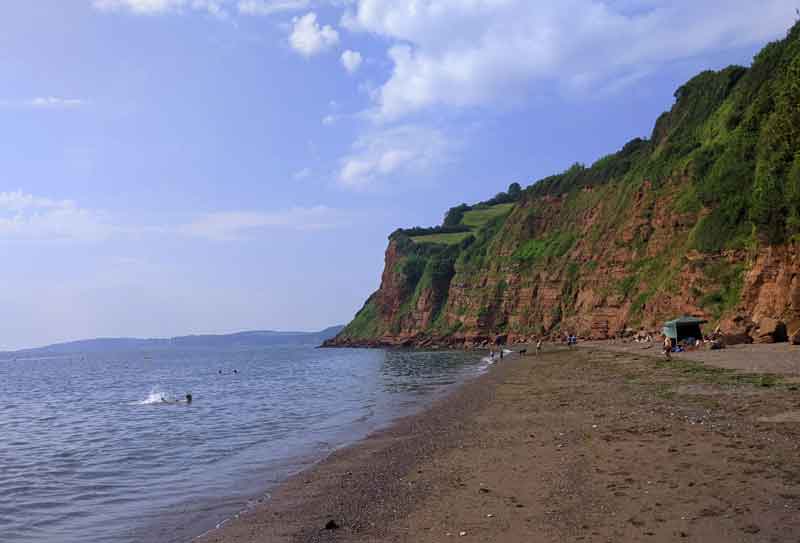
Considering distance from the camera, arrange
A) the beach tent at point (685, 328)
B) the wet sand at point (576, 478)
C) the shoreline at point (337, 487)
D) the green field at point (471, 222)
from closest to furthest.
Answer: the wet sand at point (576, 478) → the shoreline at point (337, 487) → the beach tent at point (685, 328) → the green field at point (471, 222)

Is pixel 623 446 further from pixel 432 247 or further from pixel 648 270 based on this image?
pixel 432 247

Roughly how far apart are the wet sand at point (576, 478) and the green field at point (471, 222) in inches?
4633

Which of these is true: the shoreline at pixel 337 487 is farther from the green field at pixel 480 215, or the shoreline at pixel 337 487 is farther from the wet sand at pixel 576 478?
the green field at pixel 480 215

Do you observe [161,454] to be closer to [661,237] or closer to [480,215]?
[661,237]

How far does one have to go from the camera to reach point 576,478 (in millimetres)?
9875

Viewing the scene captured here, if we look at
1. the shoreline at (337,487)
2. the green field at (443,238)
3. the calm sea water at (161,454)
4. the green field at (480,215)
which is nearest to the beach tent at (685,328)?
the calm sea water at (161,454)

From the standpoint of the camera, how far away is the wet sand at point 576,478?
297 inches

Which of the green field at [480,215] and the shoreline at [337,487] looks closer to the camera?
the shoreline at [337,487]

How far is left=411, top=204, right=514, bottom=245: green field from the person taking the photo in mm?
141375

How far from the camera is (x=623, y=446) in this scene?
11.7 meters

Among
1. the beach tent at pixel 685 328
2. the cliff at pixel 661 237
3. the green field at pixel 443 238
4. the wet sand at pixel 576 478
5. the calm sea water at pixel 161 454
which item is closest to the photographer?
the wet sand at pixel 576 478

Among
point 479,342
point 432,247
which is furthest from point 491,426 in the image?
point 432,247

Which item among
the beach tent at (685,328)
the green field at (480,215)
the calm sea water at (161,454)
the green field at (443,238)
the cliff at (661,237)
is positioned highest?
the green field at (480,215)

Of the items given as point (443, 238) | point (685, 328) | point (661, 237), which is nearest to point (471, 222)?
point (443, 238)
